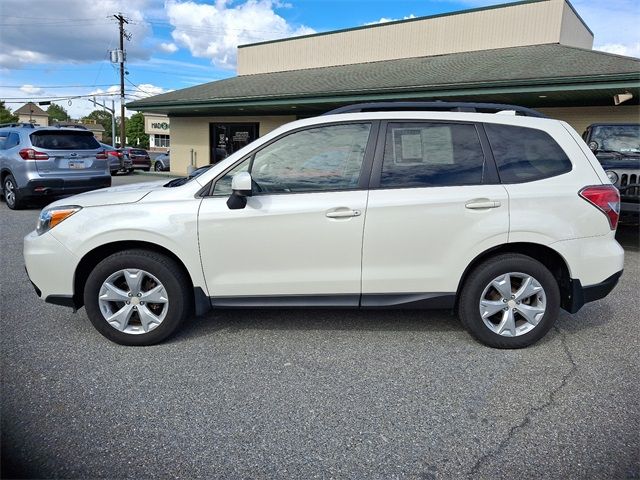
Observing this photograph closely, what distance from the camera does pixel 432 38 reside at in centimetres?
1683

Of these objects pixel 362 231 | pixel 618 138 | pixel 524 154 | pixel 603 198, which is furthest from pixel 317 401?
pixel 618 138

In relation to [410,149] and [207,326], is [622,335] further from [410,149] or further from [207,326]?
[207,326]

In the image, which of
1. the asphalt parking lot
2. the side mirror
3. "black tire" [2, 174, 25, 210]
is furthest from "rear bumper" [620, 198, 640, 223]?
"black tire" [2, 174, 25, 210]

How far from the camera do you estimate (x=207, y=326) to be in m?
3.89

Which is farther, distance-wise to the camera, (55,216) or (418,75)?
(418,75)

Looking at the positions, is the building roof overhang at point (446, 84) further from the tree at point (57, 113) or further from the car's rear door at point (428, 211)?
the tree at point (57, 113)

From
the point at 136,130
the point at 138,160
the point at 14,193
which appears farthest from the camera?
the point at 136,130

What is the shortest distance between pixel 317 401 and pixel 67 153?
883 cm

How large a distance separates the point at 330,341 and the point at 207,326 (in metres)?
1.11

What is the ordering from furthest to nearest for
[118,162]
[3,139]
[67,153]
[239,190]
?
[118,162] → [3,139] → [67,153] → [239,190]

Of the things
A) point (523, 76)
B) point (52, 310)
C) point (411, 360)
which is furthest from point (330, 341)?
point (523, 76)

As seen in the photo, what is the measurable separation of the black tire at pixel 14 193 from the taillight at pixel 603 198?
10.2 metres

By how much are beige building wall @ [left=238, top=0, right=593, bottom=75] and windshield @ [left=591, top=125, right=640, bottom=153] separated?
8205 millimetres

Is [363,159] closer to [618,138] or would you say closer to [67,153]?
[618,138]
